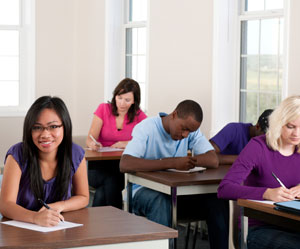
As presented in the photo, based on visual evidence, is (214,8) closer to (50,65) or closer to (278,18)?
(278,18)

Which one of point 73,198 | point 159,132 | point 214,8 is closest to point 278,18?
point 214,8

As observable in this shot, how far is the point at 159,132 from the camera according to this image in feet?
13.1

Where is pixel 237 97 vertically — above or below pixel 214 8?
below

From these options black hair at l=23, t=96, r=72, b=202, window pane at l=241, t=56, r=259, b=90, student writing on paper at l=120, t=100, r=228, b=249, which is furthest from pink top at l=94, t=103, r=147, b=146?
black hair at l=23, t=96, r=72, b=202

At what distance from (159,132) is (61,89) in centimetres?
439

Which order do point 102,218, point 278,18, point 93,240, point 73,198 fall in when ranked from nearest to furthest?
point 93,240, point 102,218, point 73,198, point 278,18

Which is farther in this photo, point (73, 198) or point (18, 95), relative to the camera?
point (18, 95)

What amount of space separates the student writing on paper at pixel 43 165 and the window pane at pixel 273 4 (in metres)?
2.74

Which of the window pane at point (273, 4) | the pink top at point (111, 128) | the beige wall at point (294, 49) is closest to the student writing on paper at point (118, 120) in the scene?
the pink top at point (111, 128)

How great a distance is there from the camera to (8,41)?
315 inches

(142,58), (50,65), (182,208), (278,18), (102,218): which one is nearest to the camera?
(102,218)

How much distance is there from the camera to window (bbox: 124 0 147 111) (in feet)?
22.7

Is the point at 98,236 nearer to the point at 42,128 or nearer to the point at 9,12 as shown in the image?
the point at 42,128

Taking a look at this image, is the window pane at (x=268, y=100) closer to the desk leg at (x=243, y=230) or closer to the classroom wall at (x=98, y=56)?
the classroom wall at (x=98, y=56)
